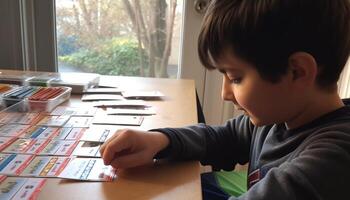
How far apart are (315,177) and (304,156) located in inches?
1.4

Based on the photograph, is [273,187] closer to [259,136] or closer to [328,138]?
[328,138]

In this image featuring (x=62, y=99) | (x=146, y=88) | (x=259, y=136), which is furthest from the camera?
(x=146, y=88)

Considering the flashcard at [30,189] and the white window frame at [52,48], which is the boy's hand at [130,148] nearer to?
the flashcard at [30,189]

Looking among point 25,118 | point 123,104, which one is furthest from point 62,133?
point 123,104

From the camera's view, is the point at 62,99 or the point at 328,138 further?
the point at 62,99

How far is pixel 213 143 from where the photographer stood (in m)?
0.70

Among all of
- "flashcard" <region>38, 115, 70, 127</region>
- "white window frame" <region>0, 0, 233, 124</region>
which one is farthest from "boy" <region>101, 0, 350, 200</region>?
"white window frame" <region>0, 0, 233, 124</region>

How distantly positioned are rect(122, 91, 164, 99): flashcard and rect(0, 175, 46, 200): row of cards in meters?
0.48

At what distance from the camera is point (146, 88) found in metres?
1.04

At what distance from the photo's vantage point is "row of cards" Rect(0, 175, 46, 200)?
1.40 feet

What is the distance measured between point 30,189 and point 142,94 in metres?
0.53

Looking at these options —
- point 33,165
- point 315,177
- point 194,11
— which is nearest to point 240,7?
point 315,177

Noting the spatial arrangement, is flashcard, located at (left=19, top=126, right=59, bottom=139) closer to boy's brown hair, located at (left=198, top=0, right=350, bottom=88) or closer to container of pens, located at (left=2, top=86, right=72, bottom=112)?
container of pens, located at (left=2, top=86, right=72, bottom=112)

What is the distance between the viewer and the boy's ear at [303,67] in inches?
18.9
